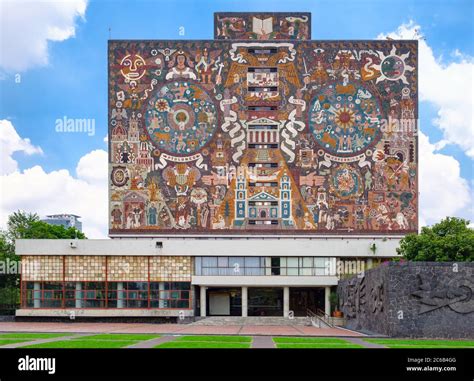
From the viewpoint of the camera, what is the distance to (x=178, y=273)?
44750 mm

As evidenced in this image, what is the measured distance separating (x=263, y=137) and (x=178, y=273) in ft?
46.9

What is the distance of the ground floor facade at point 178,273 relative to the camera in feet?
145

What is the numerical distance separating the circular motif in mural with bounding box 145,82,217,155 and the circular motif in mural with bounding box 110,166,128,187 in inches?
134

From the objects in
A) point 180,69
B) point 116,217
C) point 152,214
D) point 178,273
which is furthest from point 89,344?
point 180,69

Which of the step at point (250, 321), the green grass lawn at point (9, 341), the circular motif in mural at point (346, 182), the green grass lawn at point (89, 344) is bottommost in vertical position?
the step at point (250, 321)

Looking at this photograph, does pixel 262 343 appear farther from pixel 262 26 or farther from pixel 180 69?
pixel 262 26

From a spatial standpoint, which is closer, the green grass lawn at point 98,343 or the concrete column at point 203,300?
the green grass lawn at point 98,343

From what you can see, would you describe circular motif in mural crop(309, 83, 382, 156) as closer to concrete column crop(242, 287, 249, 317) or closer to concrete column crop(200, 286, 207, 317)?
concrete column crop(242, 287, 249, 317)

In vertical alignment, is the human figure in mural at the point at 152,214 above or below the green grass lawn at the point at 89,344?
above

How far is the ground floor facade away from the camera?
145 feet

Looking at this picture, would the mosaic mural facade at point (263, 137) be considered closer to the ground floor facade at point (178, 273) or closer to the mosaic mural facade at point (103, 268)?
the ground floor facade at point (178, 273)

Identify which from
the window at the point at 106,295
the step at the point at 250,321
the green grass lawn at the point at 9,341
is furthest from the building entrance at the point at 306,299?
the green grass lawn at the point at 9,341

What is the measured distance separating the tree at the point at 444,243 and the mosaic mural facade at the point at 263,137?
12251mm
